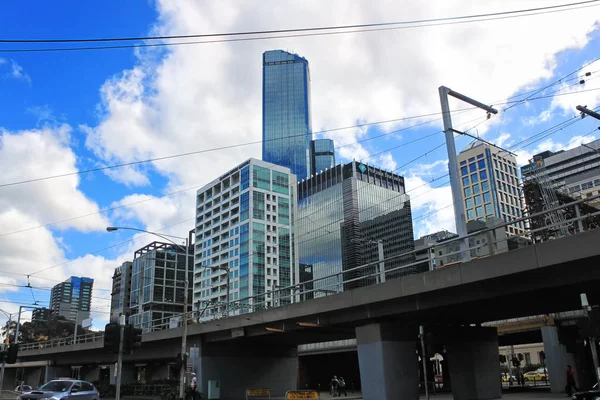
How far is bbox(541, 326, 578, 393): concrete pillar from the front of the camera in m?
32.2

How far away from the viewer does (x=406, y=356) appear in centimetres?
2342

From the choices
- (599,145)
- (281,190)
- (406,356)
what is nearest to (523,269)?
(406,356)

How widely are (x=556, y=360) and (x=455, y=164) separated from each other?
61.8 feet

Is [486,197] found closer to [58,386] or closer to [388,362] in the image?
[388,362]

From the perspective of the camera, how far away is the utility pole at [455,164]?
2025cm

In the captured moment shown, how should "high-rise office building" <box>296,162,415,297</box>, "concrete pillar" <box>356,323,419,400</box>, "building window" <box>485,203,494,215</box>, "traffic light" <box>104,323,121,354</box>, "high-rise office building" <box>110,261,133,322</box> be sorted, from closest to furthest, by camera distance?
"traffic light" <box>104,323,121,354</box>, "concrete pillar" <box>356,323,419,400</box>, "high-rise office building" <box>296,162,415,297</box>, "building window" <box>485,203,494,215</box>, "high-rise office building" <box>110,261,133,322</box>

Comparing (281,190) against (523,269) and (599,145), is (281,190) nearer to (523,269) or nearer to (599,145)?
(599,145)

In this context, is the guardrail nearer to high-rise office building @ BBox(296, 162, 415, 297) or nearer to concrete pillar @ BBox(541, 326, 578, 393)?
concrete pillar @ BBox(541, 326, 578, 393)

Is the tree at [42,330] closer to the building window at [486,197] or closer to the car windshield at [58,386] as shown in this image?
the car windshield at [58,386]

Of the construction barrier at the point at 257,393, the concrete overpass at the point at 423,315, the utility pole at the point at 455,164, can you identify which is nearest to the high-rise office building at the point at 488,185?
the construction barrier at the point at 257,393

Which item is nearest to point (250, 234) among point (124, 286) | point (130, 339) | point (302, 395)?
point (124, 286)

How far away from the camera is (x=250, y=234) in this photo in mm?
138375

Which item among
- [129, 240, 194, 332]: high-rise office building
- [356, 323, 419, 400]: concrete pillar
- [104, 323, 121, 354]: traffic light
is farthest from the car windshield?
[129, 240, 194, 332]: high-rise office building

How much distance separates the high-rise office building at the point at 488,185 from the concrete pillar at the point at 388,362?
13284 centimetres
